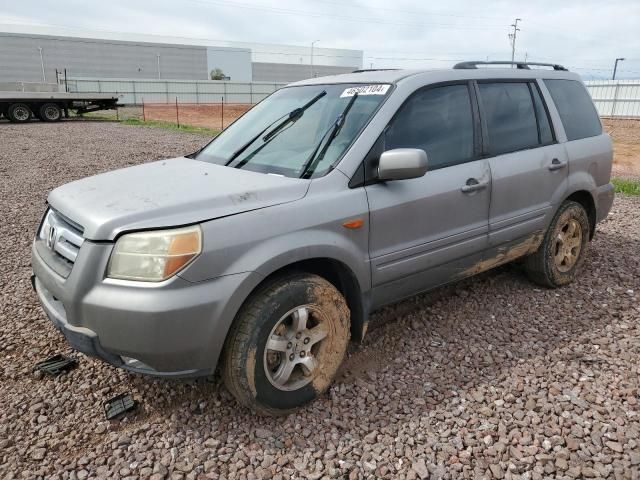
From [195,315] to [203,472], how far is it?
2.41 feet

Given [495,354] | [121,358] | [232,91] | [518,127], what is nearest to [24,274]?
[121,358]

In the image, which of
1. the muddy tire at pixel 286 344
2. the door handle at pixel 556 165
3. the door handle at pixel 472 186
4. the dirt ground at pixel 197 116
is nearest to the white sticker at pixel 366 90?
the door handle at pixel 472 186

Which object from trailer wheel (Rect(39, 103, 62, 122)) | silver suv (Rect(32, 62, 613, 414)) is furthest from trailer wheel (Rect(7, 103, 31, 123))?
silver suv (Rect(32, 62, 613, 414))

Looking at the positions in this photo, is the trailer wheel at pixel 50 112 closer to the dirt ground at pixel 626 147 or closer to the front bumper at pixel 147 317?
the dirt ground at pixel 626 147

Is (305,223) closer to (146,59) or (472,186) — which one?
(472,186)

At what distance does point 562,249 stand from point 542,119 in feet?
3.67

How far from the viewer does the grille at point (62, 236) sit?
2.48 metres

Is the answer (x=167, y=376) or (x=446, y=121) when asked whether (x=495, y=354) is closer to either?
(x=446, y=121)

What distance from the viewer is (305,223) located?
2.57 meters

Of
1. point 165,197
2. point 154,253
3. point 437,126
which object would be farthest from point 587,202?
point 154,253

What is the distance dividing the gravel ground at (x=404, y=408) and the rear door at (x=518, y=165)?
2.00 ft

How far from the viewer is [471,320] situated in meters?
3.74

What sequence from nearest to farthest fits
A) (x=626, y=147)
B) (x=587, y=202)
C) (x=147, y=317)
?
(x=147, y=317) < (x=587, y=202) < (x=626, y=147)

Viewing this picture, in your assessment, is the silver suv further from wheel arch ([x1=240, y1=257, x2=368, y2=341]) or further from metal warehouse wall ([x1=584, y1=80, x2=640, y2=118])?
metal warehouse wall ([x1=584, y1=80, x2=640, y2=118])
